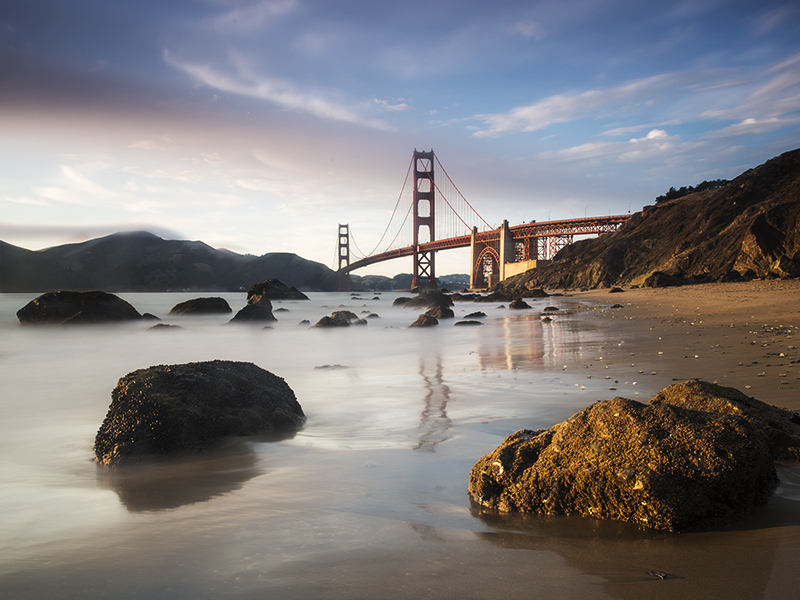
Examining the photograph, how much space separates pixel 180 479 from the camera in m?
2.42

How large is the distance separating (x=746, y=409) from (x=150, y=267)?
9289 cm

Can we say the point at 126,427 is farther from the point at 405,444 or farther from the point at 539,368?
the point at 539,368

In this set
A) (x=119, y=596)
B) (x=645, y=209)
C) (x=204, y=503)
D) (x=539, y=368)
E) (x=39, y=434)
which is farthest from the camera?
(x=645, y=209)

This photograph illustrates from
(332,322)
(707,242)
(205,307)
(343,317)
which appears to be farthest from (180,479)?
(707,242)

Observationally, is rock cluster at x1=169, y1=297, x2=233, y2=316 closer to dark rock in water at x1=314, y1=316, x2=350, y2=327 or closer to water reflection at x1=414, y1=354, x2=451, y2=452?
dark rock in water at x1=314, y1=316, x2=350, y2=327

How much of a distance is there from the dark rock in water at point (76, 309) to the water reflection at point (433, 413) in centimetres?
998

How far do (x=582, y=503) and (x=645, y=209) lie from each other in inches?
1715

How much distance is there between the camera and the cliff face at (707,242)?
781 inches

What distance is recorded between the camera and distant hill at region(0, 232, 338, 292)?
72.8 meters

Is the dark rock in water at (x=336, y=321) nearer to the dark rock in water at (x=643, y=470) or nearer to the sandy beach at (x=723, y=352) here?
the sandy beach at (x=723, y=352)

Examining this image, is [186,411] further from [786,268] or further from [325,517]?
[786,268]

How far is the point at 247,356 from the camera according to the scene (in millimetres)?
8672

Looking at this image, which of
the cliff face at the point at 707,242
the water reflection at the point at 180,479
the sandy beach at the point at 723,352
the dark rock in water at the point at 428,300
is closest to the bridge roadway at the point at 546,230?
the cliff face at the point at 707,242

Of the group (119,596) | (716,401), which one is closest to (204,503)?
(119,596)
